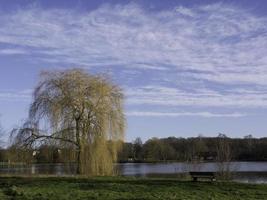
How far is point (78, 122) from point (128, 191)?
14.7m

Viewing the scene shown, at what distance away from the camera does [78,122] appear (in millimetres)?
34344

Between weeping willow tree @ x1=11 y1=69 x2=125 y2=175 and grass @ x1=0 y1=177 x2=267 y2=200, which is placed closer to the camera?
grass @ x1=0 y1=177 x2=267 y2=200

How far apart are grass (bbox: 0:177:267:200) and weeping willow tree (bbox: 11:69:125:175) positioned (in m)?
10.1

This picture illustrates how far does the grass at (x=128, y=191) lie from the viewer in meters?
18.3

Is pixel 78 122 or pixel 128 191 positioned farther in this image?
pixel 78 122

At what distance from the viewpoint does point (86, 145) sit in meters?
34.2

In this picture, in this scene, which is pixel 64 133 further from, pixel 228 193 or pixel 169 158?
pixel 169 158

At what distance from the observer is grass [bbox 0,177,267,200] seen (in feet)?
60.1

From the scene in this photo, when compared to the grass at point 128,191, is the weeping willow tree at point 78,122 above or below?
above

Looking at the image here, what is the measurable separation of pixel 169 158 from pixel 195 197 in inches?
3962

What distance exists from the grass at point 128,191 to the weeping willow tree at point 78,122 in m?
10.1

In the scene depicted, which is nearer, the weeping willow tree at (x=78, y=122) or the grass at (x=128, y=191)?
the grass at (x=128, y=191)

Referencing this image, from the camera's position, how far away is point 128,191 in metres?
20.2

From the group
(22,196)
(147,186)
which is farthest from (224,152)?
(22,196)
